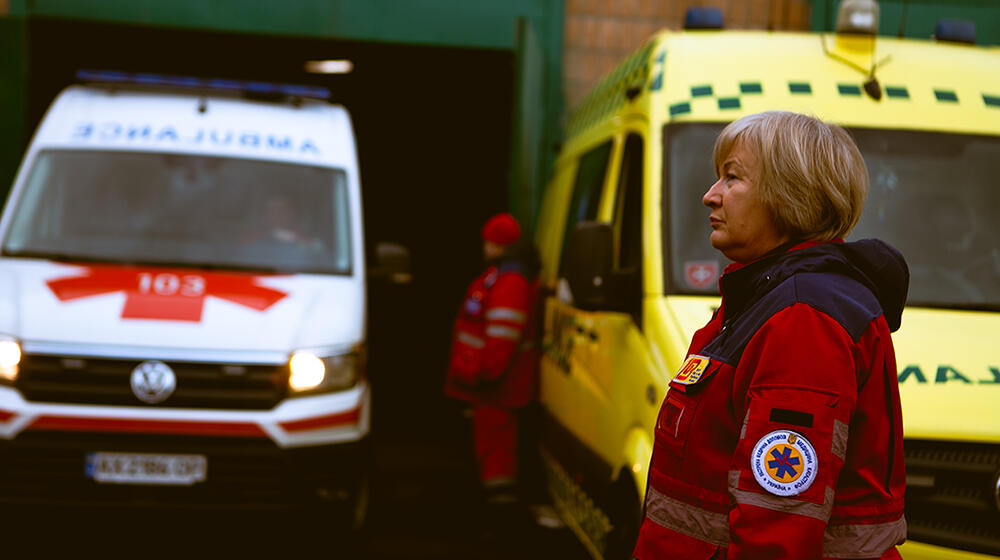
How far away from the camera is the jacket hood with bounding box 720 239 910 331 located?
1.80 m

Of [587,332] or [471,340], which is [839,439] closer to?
[587,332]

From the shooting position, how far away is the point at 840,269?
180 centimetres

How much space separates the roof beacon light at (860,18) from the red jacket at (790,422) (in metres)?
2.94

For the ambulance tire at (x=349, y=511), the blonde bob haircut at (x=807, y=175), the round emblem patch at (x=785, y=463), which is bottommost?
the ambulance tire at (x=349, y=511)

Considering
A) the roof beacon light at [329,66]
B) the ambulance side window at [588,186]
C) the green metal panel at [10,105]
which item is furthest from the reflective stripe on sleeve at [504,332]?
the roof beacon light at [329,66]

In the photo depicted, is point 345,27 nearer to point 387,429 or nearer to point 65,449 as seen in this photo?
point 387,429

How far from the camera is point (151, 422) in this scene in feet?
15.6

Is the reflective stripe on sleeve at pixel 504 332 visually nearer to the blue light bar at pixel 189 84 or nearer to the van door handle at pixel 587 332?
the van door handle at pixel 587 332

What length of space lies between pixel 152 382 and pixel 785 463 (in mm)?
3681

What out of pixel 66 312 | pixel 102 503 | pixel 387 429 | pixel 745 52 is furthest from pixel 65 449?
pixel 387 429

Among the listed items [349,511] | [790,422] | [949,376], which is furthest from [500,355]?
[790,422]

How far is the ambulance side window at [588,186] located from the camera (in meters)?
5.11

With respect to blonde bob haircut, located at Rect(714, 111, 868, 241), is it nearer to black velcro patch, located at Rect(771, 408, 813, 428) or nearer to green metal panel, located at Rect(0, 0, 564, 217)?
black velcro patch, located at Rect(771, 408, 813, 428)

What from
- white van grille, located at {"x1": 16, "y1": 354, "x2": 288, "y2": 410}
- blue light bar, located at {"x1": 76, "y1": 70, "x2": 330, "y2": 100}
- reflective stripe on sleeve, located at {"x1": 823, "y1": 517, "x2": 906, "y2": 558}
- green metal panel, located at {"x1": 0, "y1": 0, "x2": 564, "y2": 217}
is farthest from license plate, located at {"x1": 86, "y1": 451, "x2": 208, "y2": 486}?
green metal panel, located at {"x1": 0, "y1": 0, "x2": 564, "y2": 217}
